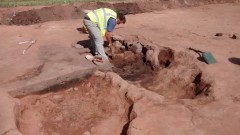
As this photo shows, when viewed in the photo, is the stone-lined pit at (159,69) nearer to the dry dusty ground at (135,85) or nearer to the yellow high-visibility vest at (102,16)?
the dry dusty ground at (135,85)

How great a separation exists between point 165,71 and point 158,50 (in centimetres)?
72

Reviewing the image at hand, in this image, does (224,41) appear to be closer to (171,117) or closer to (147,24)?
(147,24)

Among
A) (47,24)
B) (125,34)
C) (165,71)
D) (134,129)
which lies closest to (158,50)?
(165,71)

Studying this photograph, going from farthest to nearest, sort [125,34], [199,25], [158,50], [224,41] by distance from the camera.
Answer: [199,25] → [125,34] → [224,41] → [158,50]

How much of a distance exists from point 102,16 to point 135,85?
1697 mm

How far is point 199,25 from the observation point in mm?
8953

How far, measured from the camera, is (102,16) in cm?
628

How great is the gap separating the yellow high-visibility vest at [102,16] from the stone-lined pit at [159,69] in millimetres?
989

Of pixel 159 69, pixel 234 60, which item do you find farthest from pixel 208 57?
pixel 159 69

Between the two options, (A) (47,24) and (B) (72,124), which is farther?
(A) (47,24)

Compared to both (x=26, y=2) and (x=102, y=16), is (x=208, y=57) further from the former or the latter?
(x=26, y=2)

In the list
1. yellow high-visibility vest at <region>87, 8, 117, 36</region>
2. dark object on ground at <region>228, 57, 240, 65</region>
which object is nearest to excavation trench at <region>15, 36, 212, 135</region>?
dark object on ground at <region>228, 57, 240, 65</region>

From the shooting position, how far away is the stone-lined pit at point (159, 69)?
5711 millimetres

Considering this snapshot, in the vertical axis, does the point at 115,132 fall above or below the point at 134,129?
below
